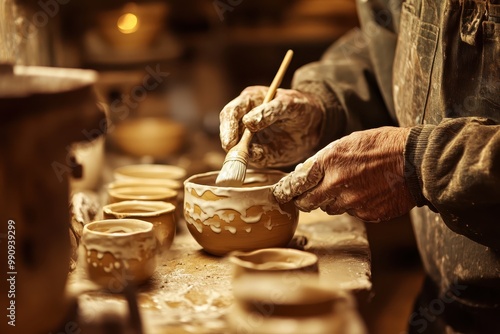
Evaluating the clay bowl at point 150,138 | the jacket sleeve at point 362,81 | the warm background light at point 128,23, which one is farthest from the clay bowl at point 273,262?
the warm background light at point 128,23

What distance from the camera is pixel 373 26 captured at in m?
2.72

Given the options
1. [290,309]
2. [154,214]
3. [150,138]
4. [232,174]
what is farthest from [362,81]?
[150,138]

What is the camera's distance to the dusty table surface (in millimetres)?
1466

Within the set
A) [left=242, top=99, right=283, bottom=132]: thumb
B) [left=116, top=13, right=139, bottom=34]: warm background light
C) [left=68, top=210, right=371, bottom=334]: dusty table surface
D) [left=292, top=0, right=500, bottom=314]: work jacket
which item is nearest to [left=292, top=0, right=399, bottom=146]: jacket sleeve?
[left=292, top=0, right=500, bottom=314]: work jacket

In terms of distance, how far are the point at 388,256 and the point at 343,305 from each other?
10.3 feet

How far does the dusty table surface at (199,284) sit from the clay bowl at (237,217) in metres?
0.07

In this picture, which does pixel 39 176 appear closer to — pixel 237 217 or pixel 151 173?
pixel 237 217

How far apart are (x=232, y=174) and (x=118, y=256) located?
1.36 feet

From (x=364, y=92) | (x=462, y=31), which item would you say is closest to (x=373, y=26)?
(x=364, y=92)

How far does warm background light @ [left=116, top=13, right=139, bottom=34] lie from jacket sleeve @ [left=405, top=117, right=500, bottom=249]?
3.53 m

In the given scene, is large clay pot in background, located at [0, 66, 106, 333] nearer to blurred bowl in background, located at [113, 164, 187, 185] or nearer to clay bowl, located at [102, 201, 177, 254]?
clay bowl, located at [102, 201, 177, 254]

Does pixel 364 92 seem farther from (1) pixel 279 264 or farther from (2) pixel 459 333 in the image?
(1) pixel 279 264

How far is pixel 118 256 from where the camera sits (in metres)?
1.63

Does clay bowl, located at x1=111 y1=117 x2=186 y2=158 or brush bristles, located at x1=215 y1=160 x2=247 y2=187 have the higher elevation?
brush bristles, located at x1=215 y1=160 x2=247 y2=187
